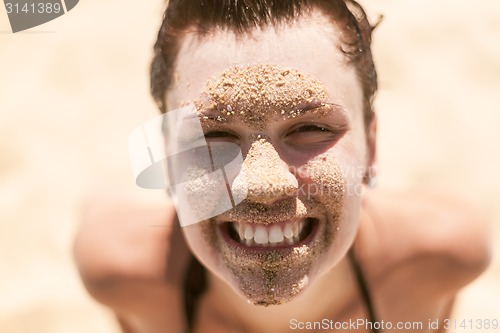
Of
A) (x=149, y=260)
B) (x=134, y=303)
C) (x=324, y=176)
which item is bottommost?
(x=134, y=303)

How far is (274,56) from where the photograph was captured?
1.39 meters

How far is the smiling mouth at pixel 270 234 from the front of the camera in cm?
142

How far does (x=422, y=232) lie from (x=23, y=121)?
7.12 ft

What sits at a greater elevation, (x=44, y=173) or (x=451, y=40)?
(x=451, y=40)

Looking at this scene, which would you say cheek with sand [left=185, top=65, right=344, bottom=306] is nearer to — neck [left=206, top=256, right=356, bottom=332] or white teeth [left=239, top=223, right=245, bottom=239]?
white teeth [left=239, top=223, right=245, bottom=239]

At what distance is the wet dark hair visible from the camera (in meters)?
1.47

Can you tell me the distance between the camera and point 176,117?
1.52 metres

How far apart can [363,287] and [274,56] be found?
88 cm

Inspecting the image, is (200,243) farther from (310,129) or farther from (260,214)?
(310,129)

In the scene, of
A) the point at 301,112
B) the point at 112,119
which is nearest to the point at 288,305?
the point at 301,112

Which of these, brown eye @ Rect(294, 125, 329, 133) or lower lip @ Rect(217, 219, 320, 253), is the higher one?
brown eye @ Rect(294, 125, 329, 133)

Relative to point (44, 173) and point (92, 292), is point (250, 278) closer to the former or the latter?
point (92, 292)

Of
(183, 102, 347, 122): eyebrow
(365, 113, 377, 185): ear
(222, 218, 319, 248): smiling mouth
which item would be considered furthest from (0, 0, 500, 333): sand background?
(183, 102, 347, 122): eyebrow

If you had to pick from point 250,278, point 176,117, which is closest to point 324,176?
point 250,278
